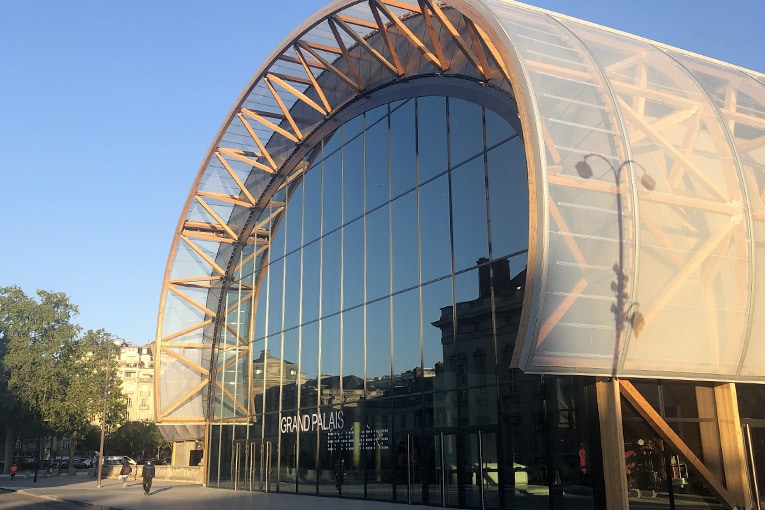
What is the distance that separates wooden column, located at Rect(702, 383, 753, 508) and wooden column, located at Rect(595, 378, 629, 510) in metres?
2.98

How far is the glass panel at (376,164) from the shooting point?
25.5 meters

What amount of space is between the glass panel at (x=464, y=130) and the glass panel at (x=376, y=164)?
12.9 ft

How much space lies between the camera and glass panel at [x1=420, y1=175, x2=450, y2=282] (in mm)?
21547

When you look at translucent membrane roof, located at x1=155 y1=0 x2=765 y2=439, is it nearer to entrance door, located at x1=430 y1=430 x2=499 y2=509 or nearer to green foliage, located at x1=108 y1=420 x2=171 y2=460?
entrance door, located at x1=430 y1=430 x2=499 y2=509

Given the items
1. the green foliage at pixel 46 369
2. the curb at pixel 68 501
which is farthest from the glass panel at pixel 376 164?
the green foliage at pixel 46 369

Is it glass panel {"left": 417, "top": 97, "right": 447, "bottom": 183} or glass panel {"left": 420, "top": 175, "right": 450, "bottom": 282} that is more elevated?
glass panel {"left": 417, "top": 97, "right": 447, "bottom": 183}

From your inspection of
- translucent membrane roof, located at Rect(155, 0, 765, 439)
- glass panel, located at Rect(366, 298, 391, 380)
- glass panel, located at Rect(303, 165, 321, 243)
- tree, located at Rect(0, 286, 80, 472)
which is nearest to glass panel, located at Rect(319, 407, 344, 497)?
glass panel, located at Rect(366, 298, 391, 380)

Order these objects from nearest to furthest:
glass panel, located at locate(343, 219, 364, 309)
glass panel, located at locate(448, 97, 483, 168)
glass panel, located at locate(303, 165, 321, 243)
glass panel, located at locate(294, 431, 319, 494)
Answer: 1. glass panel, located at locate(448, 97, 483, 168)
2. glass panel, located at locate(343, 219, 364, 309)
3. glass panel, located at locate(294, 431, 319, 494)
4. glass panel, located at locate(303, 165, 321, 243)

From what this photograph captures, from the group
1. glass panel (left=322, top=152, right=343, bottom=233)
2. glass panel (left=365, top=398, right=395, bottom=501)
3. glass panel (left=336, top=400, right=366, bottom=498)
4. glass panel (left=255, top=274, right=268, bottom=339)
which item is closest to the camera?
glass panel (left=365, top=398, right=395, bottom=501)

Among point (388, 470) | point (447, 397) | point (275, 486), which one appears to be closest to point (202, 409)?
point (275, 486)

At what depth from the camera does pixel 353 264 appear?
1048 inches

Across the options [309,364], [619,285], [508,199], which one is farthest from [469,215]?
[309,364]

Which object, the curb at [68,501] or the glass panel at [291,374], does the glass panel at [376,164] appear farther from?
the curb at [68,501]

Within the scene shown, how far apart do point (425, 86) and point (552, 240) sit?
11543 millimetres
